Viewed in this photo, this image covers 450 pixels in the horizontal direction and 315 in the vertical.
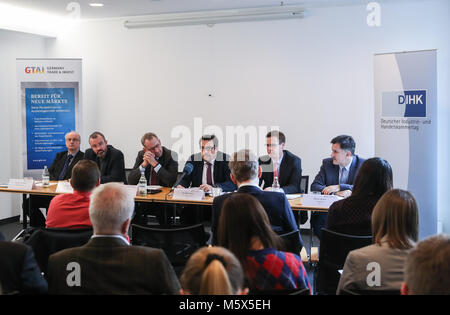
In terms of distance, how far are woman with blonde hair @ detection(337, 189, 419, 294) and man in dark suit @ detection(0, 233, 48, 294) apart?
1.29 meters

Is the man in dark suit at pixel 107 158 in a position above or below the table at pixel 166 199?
above

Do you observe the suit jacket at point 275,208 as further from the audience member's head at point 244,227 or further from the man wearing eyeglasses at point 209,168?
the man wearing eyeglasses at point 209,168

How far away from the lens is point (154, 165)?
17.0ft

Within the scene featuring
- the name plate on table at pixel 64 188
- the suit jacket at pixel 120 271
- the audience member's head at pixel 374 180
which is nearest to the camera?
the suit jacket at pixel 120 271

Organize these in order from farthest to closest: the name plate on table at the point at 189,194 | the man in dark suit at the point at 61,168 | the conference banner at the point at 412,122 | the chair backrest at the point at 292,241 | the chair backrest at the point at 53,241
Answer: the man in dark suit at the point at 61,168 → the conference banner at the point at 412,122 → the name plate on table at the point at 189,194 → the chair backrest at the point at 292,241 → the chair backrest at the point at 53,241

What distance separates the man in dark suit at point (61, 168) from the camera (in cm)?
554

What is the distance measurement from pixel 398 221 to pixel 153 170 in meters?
3.67

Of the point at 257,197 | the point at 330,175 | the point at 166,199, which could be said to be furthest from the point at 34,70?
the point at 257,197

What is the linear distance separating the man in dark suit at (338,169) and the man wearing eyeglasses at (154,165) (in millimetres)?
1551

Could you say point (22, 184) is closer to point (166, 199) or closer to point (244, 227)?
point (166, 199)

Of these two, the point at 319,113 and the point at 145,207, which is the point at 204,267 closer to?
the point at 145,207

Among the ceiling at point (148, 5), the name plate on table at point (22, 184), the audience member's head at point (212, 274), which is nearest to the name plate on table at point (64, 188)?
the name plate on table at point (22, 184)

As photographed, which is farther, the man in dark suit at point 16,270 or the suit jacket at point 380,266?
the suit jacket at point 380,266
